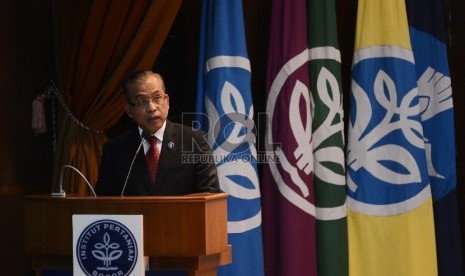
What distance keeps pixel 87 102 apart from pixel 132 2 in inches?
25.3

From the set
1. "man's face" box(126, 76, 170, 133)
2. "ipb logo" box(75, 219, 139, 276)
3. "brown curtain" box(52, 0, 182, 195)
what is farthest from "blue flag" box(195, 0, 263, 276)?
"ipb logo" box(75, 219, 139, 276)

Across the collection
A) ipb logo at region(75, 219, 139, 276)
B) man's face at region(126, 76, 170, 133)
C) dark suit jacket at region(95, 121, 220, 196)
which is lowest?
ipb logo at region(75, 219, 139, 276)

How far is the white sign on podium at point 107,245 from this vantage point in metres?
3.23

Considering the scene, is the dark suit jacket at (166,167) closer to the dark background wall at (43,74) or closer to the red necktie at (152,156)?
the red necktie at (152,156)

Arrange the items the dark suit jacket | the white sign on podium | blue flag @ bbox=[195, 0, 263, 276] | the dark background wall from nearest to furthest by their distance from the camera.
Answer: the white sign on podium → the dark suit jacket → blue flag @ bbox=[195, 0, 263, 276] → the dark background wall

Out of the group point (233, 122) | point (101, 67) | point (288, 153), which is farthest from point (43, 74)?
point (288, 153)

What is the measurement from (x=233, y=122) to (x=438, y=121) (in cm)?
121

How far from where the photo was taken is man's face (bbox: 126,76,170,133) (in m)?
3.98

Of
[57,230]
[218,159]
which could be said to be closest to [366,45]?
[218,159]

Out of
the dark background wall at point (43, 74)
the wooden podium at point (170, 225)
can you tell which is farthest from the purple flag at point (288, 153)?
the wooden podium at point (170, 225)

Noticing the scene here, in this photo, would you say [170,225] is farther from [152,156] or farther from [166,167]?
[152,156]

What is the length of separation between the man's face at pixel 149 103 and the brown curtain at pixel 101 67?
107 centimetres

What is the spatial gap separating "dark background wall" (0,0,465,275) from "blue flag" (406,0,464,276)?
35 cm

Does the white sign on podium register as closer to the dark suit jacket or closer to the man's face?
the dark suit jacket
